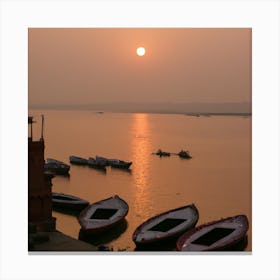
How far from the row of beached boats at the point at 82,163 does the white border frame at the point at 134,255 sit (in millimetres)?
1267

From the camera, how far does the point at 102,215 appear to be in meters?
6.39

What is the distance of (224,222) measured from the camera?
5582mm

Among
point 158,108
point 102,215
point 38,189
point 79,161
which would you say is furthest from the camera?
point 79,161

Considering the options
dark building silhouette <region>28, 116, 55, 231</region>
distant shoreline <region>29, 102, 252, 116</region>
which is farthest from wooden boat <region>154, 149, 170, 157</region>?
dark building silhouette <region>28, 116, 55, 231</region>

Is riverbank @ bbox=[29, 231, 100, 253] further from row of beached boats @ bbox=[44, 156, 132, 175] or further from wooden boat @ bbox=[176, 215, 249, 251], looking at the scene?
row of beached boats @ bbox=[44, 156, 132, 175]

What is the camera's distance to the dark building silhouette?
5.00 meters

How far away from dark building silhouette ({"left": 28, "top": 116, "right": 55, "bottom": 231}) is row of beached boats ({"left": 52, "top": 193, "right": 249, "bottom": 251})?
3.64 ft

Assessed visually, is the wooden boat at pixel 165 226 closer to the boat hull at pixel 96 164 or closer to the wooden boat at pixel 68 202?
the wooden boat at pixel 68 202

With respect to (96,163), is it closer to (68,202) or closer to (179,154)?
(68,202)

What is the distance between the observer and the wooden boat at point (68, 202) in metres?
6.66

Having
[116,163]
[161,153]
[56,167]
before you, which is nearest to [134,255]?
[56,167]

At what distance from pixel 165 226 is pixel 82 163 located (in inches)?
91.3
